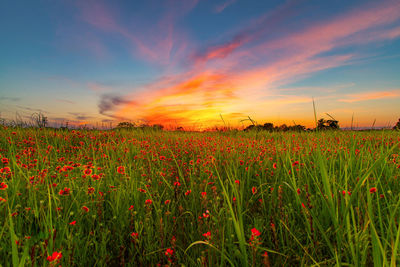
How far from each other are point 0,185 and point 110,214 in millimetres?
1052

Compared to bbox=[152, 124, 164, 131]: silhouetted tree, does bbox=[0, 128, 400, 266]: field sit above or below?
below

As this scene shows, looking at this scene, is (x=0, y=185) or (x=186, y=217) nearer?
(x=0, y=185)

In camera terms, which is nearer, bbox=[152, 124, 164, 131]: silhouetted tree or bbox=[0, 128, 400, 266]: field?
bbox=[0, 128, 400, 266]: field

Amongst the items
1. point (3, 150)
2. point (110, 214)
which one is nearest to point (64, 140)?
point (3, 150)

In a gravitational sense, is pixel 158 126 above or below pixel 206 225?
above

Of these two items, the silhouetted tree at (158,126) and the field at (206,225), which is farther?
the silhouetted tree at (158,126)

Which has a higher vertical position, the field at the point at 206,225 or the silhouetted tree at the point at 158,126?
the silhouetted tree at the point at 158,126

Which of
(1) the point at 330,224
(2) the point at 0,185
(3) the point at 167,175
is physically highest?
(2) the point at 0,185

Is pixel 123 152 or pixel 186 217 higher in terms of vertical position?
pixel 123 152

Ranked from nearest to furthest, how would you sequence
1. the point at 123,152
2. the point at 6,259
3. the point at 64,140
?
the point at 6,259
the point at 123,152
the point at 64,140

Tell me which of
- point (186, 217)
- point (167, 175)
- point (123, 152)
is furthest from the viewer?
point (123, 152)

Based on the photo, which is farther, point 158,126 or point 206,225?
point 158,126

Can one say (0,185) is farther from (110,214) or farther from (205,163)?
(205,163)

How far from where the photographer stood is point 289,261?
1706mm
